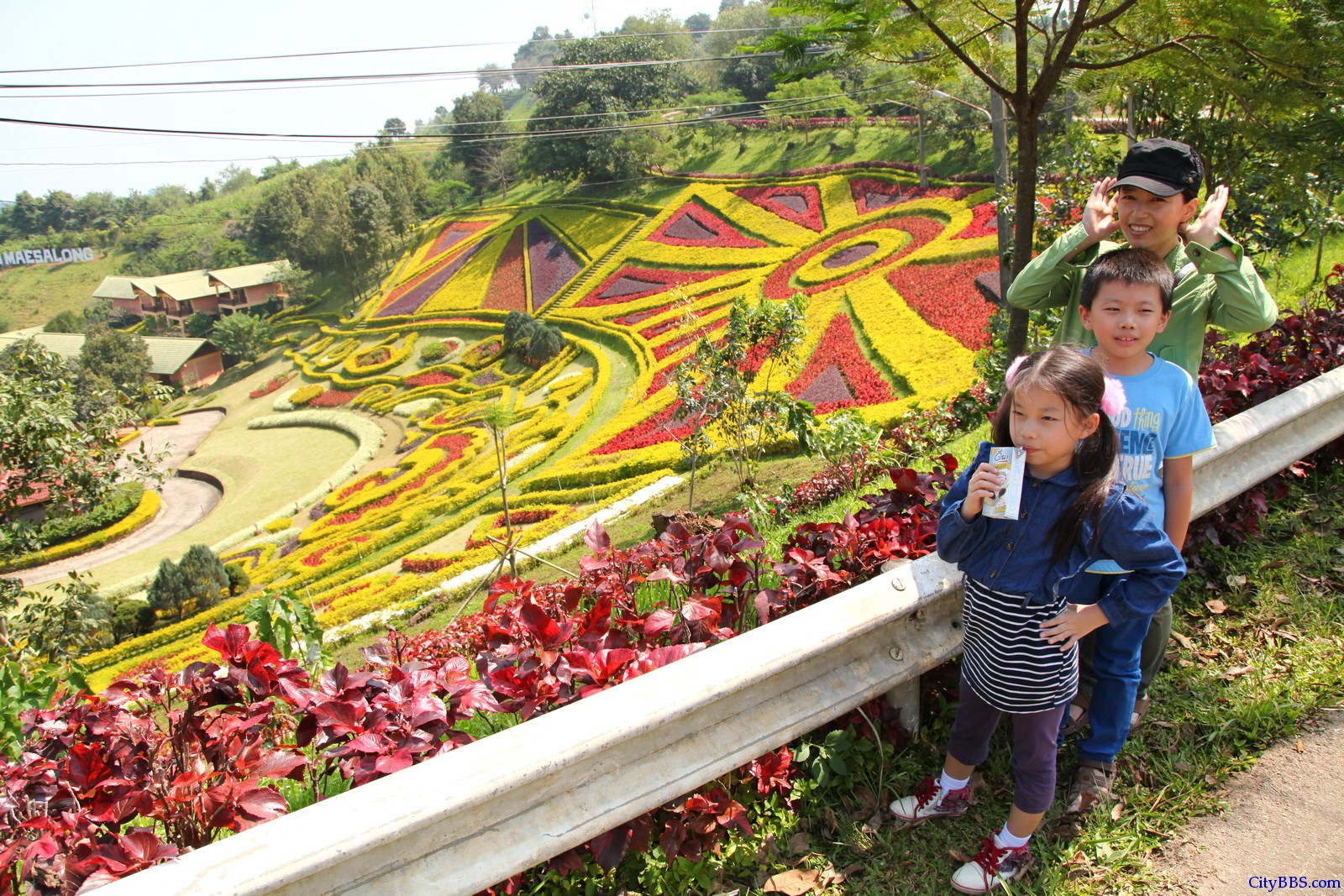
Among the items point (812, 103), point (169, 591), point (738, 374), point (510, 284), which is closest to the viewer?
point (738, 374)

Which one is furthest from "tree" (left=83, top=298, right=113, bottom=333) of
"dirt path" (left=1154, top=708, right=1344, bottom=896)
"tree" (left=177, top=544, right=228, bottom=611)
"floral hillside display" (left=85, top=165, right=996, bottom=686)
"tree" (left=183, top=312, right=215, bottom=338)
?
"dirt path" (left=1154, top=708, right=1344, bottom=896)

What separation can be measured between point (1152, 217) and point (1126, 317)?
48cm

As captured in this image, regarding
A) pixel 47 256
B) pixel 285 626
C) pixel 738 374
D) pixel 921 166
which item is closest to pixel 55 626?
pixel 738 374

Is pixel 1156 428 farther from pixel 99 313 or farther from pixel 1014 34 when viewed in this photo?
pixel 99 313

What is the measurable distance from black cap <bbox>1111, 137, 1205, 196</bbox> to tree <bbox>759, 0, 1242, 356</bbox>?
1.65 metres

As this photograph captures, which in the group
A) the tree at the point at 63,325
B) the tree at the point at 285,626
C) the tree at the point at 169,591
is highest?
the tree at the point at 285,626

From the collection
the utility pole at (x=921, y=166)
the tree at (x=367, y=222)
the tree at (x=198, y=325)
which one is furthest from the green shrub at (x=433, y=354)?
the tree at (x=198, y=325)

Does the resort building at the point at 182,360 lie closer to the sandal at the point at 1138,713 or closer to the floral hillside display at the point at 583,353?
the floral hillside display at the point at 583,353

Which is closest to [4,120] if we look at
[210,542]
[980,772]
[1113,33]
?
[210,542]

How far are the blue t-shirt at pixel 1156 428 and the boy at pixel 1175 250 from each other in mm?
289

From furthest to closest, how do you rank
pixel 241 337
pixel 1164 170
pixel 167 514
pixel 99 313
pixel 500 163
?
pixel 99 313
pixel 500 163
pixel 241 337
pixel 167 514
pixel 1164 170

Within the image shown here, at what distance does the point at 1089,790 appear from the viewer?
2256 mm

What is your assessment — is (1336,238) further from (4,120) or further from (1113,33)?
(4,120)

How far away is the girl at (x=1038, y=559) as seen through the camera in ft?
6.57
